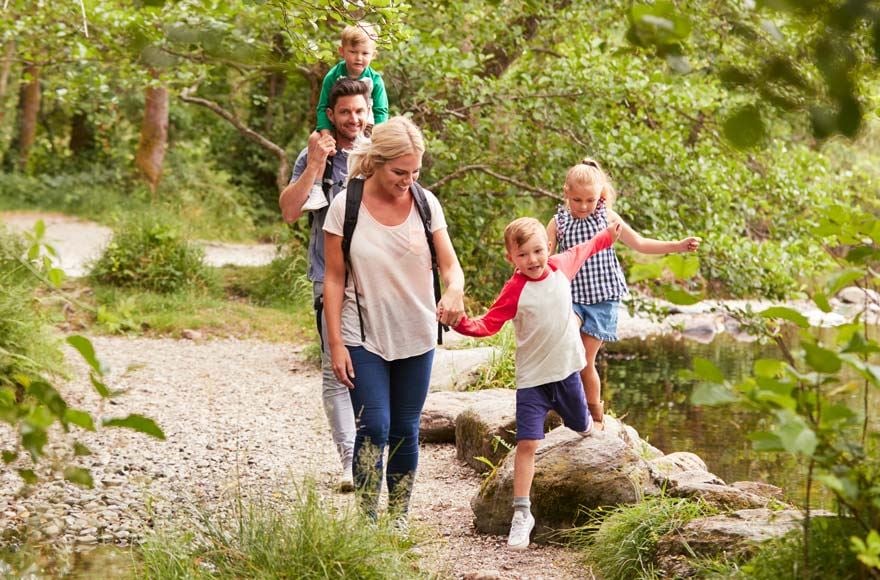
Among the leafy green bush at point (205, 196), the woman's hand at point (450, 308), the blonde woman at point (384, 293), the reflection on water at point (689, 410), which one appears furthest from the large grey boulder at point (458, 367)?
the leafy green bush at point (205, 196)

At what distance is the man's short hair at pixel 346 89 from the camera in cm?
488

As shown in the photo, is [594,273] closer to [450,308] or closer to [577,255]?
[577,255]

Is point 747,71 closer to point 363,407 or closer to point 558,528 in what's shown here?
point 363,407

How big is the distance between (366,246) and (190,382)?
5.02 m

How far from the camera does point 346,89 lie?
487 centimetres

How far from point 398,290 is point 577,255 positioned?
1.25 m

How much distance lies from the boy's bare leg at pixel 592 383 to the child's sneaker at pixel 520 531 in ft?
3.36

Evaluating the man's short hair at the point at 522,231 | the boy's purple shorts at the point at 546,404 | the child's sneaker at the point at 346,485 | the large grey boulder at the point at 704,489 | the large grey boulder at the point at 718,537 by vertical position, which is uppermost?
the man's short hair at the point at 522,231

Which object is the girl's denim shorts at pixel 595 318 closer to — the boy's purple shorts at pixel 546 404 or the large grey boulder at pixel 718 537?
the boy's purple shorts at pixel 546 404

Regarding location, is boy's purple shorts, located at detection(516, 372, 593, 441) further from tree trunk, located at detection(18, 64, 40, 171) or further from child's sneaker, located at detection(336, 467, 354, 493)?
tree trunk, located at detection(18, 64, 40, 171)

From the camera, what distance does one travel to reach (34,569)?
401 cm

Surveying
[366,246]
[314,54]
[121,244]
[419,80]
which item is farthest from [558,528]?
[121,244]

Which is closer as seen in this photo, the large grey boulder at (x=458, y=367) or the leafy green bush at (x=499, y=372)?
the leafy green bush at (x=499, y=372)

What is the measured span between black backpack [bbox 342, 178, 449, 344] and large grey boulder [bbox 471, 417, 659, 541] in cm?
99
